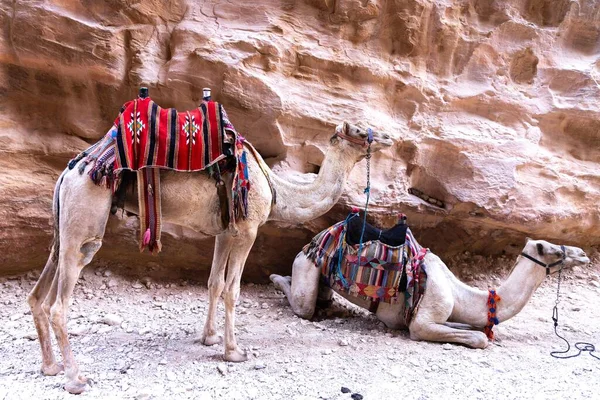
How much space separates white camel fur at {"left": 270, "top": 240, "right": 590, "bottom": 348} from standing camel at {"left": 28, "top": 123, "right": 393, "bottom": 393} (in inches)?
40.7

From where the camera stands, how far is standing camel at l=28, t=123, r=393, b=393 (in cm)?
251

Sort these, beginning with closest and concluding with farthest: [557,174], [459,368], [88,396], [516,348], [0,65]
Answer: [88,396]
[459,368]
[516,348]
[0,65]
[557,174]

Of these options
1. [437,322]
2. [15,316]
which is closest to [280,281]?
[437,322]

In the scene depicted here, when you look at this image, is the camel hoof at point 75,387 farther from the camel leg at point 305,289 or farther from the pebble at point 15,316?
the camel leg at point 305,289

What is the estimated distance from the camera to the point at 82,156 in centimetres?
269

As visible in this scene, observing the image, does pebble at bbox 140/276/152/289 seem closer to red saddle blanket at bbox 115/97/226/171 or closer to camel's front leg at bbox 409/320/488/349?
red saddle blanket at bbox 115/97/226/171

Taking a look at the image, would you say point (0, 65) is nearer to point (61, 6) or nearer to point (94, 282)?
point (61, 6)

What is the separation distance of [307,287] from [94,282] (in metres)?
2.20

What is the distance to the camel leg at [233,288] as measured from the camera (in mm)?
3000

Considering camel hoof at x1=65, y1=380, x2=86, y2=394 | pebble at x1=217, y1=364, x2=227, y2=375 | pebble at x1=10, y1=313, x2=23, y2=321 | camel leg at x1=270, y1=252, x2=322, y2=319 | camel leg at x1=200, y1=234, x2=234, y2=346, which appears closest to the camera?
camel hoof at x1=65, y1=380, x2=86, y2=394

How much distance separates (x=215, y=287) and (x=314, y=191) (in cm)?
107

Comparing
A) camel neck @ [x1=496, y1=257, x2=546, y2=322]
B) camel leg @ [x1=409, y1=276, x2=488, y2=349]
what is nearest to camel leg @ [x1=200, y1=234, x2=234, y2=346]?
camel leg @ [x1=409, y1=276, x2=488, y2=349]

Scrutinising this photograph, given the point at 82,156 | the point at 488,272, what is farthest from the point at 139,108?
the point at 488,272

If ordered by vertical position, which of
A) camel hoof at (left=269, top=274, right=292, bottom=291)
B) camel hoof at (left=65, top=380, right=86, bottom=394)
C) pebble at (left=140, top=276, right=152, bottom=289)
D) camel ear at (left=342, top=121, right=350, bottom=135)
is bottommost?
pebble at (left=140, top=276, right=152, bottom=289)
